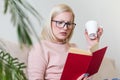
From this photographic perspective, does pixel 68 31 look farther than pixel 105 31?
No

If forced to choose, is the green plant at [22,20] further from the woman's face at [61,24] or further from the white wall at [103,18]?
the white wall at [103,18]

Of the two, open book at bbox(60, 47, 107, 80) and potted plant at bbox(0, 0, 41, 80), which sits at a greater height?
potted plant at bbox(0, 0, 41, 80)

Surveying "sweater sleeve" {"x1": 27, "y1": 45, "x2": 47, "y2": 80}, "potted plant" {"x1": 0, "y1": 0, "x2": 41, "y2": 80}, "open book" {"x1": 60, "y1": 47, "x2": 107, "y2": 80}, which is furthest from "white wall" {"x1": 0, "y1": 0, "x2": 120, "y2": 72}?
"potted plant" {"x1": 0, "y1": 0, "x2": 41, "y2": 80}

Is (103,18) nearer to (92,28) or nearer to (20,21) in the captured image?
(92,28)

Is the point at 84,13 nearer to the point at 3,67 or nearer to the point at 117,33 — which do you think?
the point at 117,33

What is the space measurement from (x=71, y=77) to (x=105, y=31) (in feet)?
3.61

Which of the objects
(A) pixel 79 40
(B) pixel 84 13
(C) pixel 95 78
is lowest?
(C) pixel 95 78

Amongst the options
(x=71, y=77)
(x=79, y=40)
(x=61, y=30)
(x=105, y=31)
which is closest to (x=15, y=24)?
(x=71, y=77)

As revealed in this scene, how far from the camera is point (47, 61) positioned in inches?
52.6

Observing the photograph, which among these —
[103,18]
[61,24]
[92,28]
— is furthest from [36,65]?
[103,18]

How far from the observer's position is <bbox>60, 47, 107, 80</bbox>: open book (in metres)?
1.09

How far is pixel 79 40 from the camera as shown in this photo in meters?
2.05

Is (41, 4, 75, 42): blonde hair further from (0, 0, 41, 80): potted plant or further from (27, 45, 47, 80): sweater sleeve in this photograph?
(0, 0, 41, 80): potted plant

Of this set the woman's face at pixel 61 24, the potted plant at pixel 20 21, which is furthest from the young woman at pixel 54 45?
the potted plant at pixel 20 21
